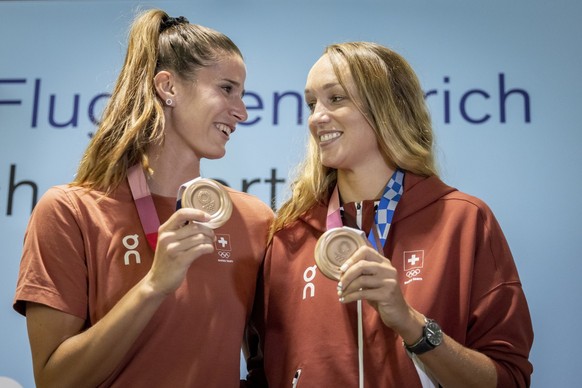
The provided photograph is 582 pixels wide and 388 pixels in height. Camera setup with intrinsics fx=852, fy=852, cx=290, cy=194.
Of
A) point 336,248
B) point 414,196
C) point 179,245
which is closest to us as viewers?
point 179,245

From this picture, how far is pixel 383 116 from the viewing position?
7.95ft

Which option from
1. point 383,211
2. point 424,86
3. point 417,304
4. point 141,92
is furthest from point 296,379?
point 424,86

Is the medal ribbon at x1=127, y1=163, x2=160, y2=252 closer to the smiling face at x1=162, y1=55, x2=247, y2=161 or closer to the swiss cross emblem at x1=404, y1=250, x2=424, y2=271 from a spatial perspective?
the smiling face at x1=162, y1=55, x2=247, y2=161

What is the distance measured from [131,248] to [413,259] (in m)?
0.74

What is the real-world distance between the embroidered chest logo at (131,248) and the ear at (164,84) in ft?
1.45

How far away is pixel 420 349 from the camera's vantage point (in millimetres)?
2027

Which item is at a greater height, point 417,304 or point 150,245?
point 150,245

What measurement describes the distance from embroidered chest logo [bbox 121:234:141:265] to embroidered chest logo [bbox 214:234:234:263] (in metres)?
0.22

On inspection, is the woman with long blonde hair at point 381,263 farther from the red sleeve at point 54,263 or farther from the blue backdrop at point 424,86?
the blue backdrop at point 424,86

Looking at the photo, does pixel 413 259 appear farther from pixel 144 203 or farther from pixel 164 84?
pixel 164 84

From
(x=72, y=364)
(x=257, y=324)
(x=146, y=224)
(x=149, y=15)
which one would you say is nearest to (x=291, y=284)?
(x=257, y=324)

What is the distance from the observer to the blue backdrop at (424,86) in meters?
3.07

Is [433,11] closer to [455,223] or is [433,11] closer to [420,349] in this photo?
[455,223]

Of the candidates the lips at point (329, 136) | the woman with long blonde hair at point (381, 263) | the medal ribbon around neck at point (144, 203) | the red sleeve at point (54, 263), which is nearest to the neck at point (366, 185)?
the woman with long blonde hair at point (381, 263)
